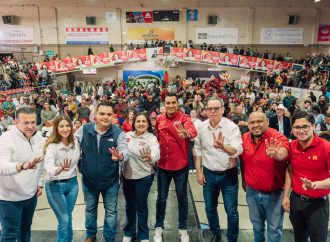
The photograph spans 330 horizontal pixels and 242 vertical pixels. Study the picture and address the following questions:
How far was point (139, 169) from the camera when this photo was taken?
2.68m

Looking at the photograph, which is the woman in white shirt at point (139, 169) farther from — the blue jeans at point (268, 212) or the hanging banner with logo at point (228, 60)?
the hanging banner with logo at point (228, 60)

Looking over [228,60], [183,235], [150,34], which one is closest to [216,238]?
[183,235]

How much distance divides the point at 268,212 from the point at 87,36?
18.6 m

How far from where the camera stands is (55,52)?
61.9 ft

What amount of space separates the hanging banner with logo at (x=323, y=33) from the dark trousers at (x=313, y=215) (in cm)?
1930

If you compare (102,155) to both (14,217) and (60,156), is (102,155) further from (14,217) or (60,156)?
(14,217)

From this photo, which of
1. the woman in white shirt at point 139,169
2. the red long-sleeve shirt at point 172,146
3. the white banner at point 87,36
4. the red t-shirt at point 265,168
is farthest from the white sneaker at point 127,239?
the white banner at point 87,36

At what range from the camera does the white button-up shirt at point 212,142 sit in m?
2.69

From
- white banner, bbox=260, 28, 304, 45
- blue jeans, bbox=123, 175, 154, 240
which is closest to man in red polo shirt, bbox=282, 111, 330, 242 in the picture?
blue jeans, bbox=123, 175, 154, 240

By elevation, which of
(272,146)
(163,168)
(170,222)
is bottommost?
(170,222)

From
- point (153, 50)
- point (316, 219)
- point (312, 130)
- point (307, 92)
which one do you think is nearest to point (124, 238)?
point (316, 219)

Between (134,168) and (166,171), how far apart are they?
37cm

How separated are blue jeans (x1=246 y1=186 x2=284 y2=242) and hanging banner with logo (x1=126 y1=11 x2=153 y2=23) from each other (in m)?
17.5

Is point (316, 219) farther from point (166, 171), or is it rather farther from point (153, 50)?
point (153, 50)
